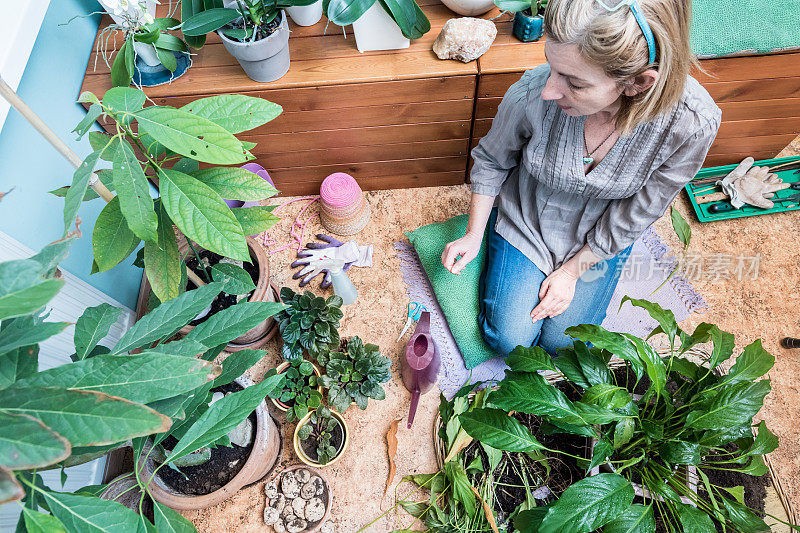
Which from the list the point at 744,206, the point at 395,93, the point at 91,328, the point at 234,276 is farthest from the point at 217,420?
the point at 744,206

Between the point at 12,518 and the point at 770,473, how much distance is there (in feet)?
5.62

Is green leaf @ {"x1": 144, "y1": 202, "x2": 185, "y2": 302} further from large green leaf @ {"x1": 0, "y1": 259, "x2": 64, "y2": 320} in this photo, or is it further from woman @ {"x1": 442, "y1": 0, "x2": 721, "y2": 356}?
woman @ {"x1": 442, "y1": 0, "x2": 721, "y2": 356}

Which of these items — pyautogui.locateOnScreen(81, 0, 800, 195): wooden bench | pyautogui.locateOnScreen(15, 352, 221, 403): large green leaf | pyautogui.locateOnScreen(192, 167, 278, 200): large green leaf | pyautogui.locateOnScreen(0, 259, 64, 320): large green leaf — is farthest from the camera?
pyautogui.locateOnScreen(81, 0, 800, 195): wooden bench

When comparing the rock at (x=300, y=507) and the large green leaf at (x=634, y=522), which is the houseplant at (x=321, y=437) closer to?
the rock at (x=300, y=507)

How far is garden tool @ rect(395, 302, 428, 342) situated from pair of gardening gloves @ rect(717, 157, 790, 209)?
3.91 ft

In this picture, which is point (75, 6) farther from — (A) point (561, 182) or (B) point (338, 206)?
(A) point (561, 182)

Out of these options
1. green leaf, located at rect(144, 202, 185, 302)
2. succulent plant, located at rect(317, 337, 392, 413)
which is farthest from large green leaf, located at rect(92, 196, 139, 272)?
succulent plant, located at rect(317, 337, 392, 413)

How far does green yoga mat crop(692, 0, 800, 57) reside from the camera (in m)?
1.43

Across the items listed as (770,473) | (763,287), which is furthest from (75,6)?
(763,287)

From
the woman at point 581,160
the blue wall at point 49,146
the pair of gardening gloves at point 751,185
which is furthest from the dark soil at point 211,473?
the pair of gardening gloves at point 751,185

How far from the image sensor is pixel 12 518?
3.67 ft

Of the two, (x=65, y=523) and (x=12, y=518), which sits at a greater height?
(x=65, y=523)

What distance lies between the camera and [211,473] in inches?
48.7

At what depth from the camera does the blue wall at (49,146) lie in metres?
1.17
